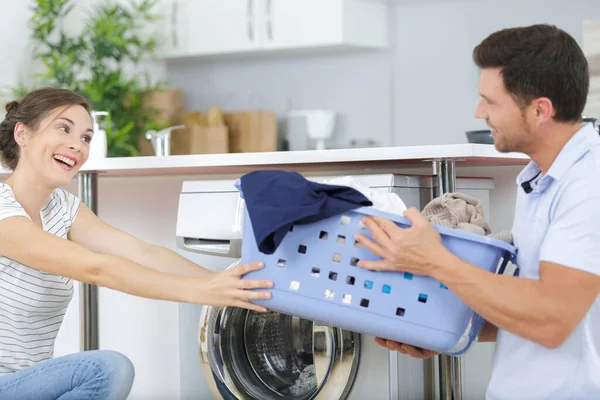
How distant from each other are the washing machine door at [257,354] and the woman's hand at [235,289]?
695mm

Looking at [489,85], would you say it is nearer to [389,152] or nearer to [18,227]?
[389,152]

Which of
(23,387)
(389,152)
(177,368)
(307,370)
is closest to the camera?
(23,387)

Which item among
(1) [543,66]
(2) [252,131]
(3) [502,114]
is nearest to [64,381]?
(3) [502,114]

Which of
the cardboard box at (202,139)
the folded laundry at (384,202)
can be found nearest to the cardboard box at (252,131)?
the cardboard box at (202,139)

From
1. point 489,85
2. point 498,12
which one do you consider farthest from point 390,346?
point 498,12

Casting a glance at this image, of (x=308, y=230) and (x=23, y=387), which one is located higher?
Result: (x=308, y=230)

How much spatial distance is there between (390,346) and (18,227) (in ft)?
2.80

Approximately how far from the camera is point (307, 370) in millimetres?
2502

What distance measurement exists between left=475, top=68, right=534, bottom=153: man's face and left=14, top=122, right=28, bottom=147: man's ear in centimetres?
112

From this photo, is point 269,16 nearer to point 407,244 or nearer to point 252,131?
point 252,131

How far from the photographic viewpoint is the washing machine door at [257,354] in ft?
8.09

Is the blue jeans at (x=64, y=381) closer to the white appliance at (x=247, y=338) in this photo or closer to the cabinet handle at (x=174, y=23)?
the white appliance at (x=247, y=338)

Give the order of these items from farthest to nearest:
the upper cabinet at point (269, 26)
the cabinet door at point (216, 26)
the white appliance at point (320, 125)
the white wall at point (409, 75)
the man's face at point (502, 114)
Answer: the cabinet door at point (216, 26) → the white appliance at point (320, 125) → the upper cabinet at point (269, 26) → the white wall at point (409, 75) → the man's face at point (502, 114)

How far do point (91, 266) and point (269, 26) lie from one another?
307 centimetres
